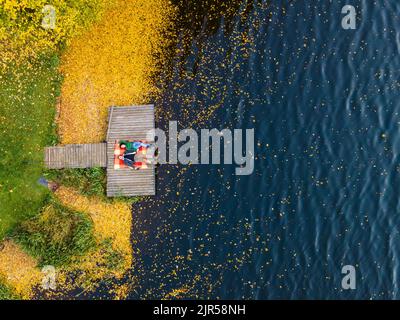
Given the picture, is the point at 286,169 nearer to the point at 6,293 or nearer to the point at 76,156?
the point at 76,156

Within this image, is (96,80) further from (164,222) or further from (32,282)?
(32,282)

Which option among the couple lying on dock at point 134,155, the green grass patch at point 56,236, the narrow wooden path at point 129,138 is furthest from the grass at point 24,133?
the couple lying on dock at point 134,155

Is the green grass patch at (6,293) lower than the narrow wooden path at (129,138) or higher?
lower

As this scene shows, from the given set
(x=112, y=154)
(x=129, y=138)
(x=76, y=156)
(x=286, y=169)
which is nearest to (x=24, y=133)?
(x=76, y=156)

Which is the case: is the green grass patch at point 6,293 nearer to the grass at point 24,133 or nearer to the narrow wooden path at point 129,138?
the grass at point 24,133

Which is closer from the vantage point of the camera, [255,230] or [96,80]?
[255,230]
